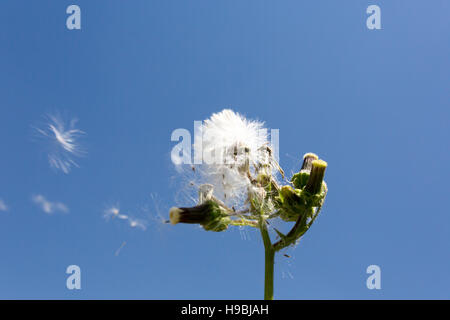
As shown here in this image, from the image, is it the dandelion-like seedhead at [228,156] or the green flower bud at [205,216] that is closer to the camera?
the green flower bud at [205,216]

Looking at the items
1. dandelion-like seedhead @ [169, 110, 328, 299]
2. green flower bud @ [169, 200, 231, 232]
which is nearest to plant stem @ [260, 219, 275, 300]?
dandelion-like seedhead @ [169, 110, 328, 299]

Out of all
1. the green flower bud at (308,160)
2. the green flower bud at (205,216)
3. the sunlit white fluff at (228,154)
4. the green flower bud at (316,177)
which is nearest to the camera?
the green flower bud at (205,216)

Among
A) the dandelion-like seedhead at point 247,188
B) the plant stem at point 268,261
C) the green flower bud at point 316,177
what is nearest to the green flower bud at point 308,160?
the dandelion-like seedhead at point 247,188

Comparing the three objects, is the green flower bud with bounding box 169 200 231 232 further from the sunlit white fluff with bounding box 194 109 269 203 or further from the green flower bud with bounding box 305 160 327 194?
the green flower bud with bounding box 305 160 327 194

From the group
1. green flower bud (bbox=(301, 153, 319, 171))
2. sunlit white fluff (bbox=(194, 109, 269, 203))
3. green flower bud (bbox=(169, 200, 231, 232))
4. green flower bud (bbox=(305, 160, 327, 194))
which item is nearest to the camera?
green flower bud (bbox=(169, 200, 231, 232))

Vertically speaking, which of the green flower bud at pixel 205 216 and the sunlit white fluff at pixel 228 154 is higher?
the sunlit white fluff at pixel 228 154

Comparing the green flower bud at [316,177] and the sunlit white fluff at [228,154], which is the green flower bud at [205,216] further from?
the green flower bud at [316,177]
